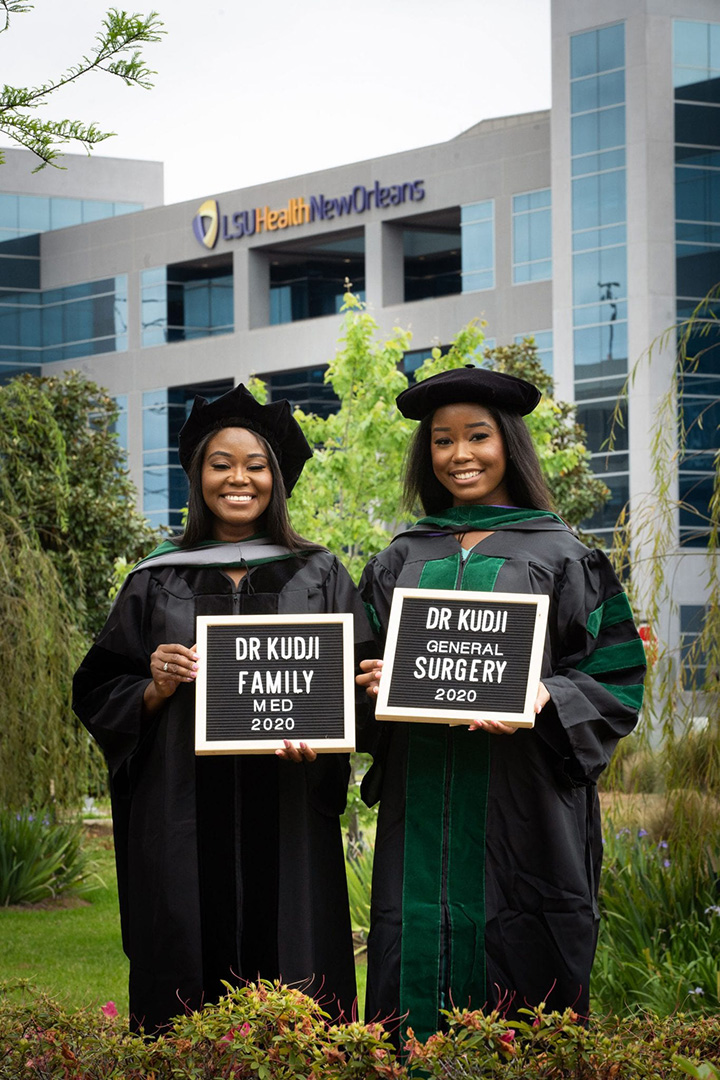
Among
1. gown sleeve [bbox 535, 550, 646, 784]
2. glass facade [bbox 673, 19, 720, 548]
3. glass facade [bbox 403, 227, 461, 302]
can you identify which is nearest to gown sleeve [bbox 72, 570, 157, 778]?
gown sleeve [bbox 535, 550, 646, 784]

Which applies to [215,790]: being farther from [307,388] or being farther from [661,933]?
[307,388]

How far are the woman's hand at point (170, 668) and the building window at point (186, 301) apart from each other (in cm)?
4629

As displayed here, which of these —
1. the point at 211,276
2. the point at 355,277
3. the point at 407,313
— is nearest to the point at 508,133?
the point at 407,313

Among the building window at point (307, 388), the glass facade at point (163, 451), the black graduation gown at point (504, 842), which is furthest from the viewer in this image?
the glass facade at point (163, 451)

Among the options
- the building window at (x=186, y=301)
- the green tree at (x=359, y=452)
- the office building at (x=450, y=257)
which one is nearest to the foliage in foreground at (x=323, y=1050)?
the green tree at (x=359, y=452)

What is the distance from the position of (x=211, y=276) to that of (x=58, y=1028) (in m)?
48.6

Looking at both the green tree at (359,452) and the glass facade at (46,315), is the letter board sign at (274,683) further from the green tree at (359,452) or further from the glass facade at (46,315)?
the glass facade at (46,315)

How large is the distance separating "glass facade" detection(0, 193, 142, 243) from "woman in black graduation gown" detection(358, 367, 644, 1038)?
176 feet

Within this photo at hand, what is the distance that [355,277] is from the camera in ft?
163

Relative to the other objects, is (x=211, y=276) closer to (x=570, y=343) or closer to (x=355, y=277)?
(x=355, y=277)

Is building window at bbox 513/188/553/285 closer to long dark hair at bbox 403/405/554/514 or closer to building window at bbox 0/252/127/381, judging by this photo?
building window at bbox 0/252/127/381

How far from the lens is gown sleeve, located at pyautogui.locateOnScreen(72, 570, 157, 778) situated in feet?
13.4

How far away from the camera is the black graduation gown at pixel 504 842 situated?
379cm

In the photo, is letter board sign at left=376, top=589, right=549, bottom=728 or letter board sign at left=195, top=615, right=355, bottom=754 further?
letter board sign at left=195, top=615, right=355, bottom=754
